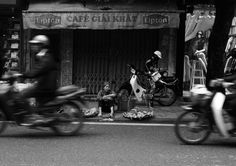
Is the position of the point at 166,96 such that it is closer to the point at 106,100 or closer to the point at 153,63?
the point at 153,63

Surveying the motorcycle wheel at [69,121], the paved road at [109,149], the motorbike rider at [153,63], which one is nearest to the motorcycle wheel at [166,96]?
the motorbike rider at [153,63]

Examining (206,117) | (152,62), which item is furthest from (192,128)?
(152,62)

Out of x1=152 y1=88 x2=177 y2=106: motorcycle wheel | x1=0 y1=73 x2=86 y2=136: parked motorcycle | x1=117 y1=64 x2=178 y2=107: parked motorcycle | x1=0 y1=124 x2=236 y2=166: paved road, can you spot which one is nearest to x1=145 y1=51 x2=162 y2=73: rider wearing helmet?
x1=117 y1=64 x2=178 y2=107: parked motorcycle

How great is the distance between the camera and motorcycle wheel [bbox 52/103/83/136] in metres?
8.41

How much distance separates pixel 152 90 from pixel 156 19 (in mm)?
2183

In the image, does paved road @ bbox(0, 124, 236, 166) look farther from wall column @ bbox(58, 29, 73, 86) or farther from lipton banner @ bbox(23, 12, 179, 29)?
wall column @ bbox(58, 29, 73, 86)

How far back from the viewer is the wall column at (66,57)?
15570 mm

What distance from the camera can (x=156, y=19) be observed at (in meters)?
13.7

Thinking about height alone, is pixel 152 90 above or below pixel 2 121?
above

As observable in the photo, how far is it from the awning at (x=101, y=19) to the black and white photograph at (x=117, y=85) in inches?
1.2

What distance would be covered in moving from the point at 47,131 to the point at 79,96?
43.1 inches

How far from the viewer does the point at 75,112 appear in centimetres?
851

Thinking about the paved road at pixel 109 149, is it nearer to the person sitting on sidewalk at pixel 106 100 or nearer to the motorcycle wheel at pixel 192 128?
the motorcycle wheel at pixel 192 128

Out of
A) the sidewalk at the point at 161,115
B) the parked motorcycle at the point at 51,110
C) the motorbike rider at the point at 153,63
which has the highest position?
the motorbike rider at the point at 153,63
